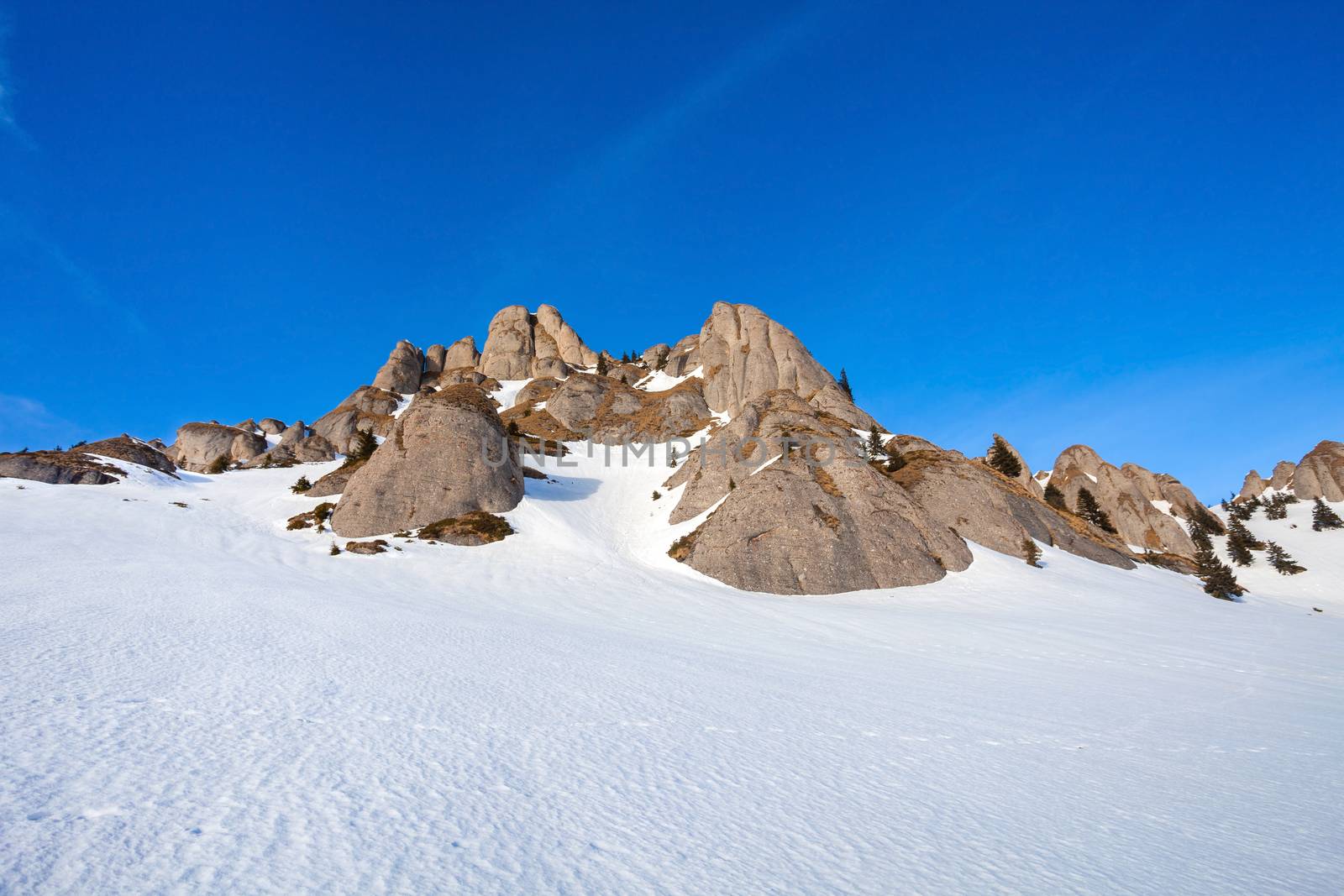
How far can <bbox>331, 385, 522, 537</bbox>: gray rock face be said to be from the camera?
103 ft

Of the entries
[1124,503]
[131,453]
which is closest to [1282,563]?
[1124,503]

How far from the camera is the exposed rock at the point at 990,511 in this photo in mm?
34875

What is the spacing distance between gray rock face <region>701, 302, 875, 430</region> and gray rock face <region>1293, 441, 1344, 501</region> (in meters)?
66.7

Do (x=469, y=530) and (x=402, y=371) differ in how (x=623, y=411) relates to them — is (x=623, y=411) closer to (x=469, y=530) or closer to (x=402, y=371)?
(x=469, y=530)

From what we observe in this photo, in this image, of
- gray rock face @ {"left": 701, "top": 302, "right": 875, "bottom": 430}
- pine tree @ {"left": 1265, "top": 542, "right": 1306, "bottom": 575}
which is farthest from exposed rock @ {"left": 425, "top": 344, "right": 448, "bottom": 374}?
pine tree @ {"left": 1265, "top": 542, "right": 1306, "bottom": 575}

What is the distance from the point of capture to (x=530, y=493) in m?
39.8

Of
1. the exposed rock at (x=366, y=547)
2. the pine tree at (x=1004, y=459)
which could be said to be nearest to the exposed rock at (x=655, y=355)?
the pine tree at (x=1004, y=459)

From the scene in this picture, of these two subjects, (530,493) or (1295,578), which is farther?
(1295,578)

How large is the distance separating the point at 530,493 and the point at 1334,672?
37.9 meters

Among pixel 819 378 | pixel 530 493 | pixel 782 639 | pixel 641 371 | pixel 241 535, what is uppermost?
pixel 641 371

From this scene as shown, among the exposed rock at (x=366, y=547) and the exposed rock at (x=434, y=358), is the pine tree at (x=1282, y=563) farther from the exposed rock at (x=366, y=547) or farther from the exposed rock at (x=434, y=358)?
the exposed rock at (x=434, y=358)

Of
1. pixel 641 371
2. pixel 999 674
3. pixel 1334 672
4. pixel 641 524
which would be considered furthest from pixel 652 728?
pixel 641 371

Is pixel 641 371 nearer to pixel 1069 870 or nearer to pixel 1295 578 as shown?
pixel 1295 578

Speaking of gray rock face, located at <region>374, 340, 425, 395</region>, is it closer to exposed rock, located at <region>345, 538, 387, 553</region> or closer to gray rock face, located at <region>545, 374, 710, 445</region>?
gray rock face, located at <region>545, 374, 710, 445</region>
